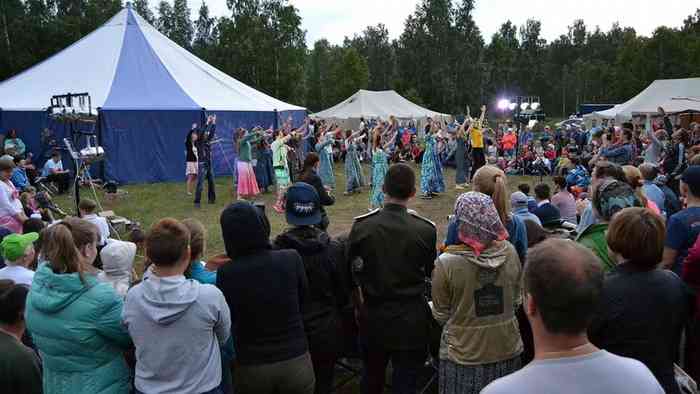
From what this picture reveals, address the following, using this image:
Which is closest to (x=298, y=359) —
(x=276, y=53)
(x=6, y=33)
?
(x=6, y=33)

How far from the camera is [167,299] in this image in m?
2.36

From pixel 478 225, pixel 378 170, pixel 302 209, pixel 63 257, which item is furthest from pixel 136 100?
pixel 478 225

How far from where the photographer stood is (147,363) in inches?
95.4

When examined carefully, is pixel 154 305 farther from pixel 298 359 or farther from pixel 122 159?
pixel 122 159

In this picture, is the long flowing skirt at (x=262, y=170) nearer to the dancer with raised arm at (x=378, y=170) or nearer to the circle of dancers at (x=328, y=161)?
the circle of dancers at (x=328, y=161)

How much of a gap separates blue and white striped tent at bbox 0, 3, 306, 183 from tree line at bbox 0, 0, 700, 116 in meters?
18.3

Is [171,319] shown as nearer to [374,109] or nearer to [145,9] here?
[374,109]

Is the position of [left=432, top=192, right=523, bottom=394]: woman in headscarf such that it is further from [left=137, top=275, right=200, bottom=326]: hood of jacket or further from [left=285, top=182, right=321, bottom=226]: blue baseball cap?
[left=137, top=275, right=200, bottom=326]: hood of jacket

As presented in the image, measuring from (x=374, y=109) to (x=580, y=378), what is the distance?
30.1 m

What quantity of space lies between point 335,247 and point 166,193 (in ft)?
38.5

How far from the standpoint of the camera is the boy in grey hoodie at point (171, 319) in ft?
7.77

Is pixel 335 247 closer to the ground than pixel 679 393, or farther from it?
farther from it

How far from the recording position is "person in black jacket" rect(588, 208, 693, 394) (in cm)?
229

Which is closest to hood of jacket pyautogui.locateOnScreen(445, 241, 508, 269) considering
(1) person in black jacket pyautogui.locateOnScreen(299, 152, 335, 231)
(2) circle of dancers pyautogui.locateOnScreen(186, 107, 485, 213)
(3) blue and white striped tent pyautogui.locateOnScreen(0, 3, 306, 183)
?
(1) person in black jacket pyautogui.locateOnScreen(299, 152, 335, 231)
